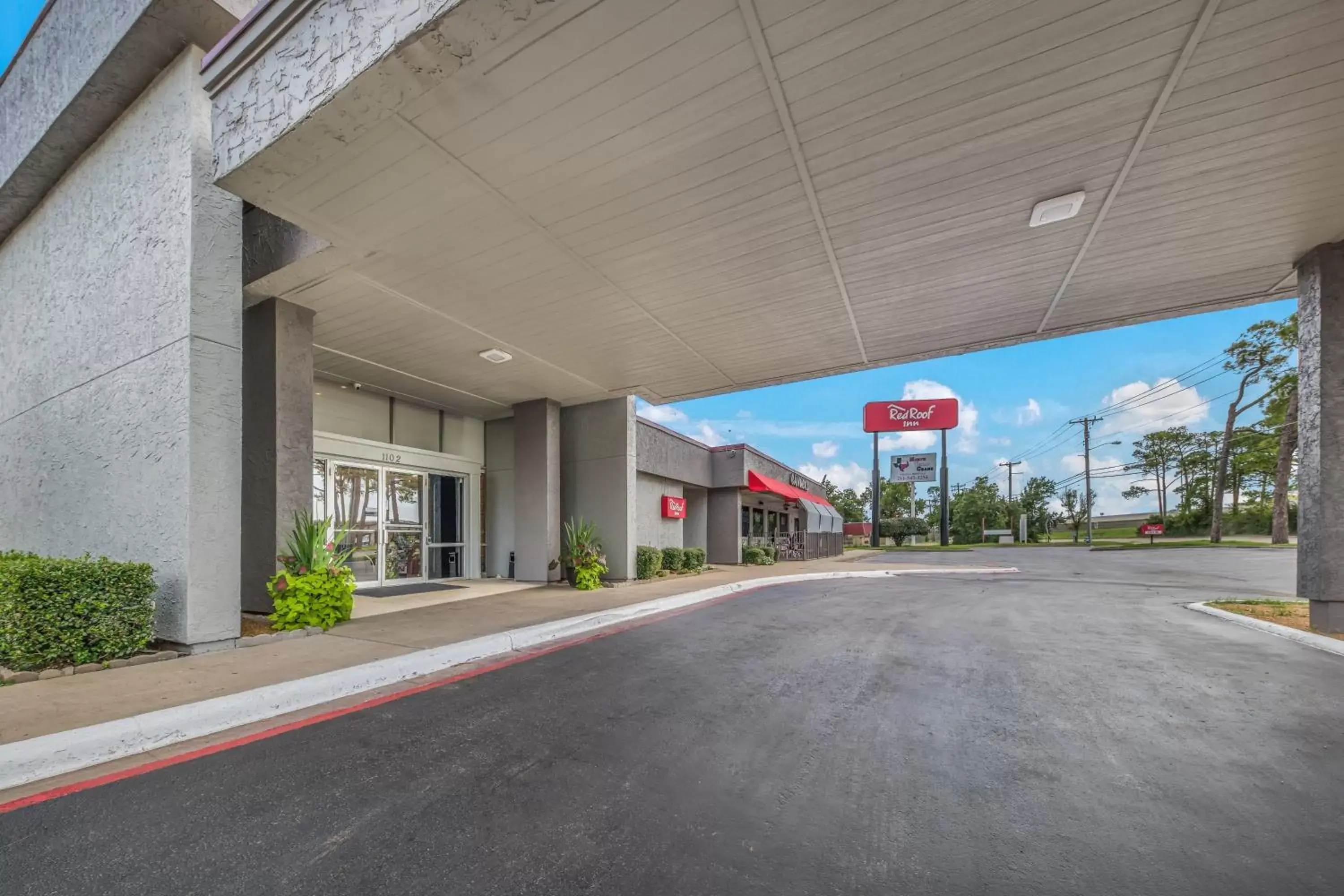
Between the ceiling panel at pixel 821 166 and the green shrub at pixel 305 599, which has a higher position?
the ceiling panel at pixel 821 166

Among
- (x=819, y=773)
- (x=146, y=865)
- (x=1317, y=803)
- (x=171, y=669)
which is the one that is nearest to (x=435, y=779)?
(x=146, y=865)

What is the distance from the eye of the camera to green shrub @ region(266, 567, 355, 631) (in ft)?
21.5

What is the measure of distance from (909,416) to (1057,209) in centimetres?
3996

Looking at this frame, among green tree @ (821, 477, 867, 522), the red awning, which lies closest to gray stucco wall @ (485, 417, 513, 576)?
the red awning

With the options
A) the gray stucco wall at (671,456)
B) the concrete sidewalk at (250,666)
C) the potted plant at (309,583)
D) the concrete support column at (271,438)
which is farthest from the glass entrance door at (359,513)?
the gray stucco wall at (671,456)

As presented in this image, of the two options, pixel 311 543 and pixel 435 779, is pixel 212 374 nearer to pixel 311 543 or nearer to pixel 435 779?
pixel 311 543

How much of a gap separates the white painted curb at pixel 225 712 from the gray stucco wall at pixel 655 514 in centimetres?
897

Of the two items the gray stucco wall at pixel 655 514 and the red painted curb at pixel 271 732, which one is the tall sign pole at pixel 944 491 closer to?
the gray stucco wall at pixel 655 514

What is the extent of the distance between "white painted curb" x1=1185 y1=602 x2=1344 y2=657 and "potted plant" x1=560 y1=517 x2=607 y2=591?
403 inches

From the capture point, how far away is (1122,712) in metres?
4.22

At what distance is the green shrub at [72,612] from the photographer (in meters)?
4.63

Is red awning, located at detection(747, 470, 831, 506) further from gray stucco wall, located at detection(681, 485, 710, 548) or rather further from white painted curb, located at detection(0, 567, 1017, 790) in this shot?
white painted curb, located at detection(0, 567, 1017, 790)

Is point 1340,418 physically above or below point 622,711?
above

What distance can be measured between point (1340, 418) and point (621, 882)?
8818mm
